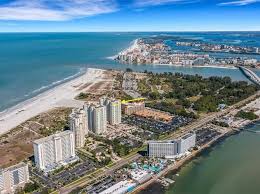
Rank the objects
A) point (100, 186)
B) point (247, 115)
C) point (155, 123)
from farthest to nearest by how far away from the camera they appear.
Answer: point (247, 115), point (155, 123), point (100, 186)

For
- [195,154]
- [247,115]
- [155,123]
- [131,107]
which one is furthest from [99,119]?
[247,115]

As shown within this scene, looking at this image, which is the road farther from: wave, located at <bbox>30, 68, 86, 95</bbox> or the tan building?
wave, located at <bbox>30, 68, 86, 95</bbox>

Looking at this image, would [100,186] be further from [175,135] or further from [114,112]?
[114,112]

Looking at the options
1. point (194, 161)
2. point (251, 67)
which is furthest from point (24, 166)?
point (251, 67)

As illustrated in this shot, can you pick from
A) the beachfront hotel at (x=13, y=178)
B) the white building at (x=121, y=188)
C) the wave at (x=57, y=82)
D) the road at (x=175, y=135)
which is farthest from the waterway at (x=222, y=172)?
the wave at (x=57, y=82)

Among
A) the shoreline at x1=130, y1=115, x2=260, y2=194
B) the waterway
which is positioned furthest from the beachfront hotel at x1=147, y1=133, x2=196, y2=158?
the waterway

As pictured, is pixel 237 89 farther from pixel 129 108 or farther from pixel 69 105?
pixel 69 105

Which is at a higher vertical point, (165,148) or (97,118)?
(97,118)
